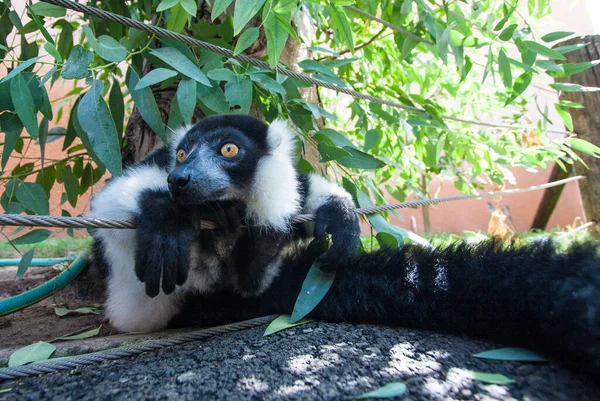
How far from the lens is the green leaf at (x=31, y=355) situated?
1.59 m

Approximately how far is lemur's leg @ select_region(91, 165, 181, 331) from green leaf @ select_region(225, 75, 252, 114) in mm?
465

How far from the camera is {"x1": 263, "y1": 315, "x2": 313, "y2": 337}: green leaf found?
5.72 feet

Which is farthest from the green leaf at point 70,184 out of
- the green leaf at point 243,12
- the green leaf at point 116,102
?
the green leaf at point 243,12

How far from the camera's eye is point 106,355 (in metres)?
1.51

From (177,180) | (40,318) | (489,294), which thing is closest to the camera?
(489,294)

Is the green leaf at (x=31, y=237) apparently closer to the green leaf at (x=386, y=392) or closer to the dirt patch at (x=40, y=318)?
the dirt patch at (x=40, y=318)

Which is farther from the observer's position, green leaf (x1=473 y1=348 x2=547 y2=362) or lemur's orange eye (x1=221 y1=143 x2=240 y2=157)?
lemur's orange eye (x1=221 y1=143 x2=240 y2=157)

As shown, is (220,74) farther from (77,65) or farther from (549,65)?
(549,65)

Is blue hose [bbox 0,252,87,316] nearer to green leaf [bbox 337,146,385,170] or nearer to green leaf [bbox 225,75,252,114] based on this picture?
green leaf [bbox 225,75,252,114]

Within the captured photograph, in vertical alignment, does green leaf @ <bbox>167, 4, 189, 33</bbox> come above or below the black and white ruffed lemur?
above

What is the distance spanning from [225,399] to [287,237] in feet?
3.38

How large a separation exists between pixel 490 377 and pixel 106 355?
121cm

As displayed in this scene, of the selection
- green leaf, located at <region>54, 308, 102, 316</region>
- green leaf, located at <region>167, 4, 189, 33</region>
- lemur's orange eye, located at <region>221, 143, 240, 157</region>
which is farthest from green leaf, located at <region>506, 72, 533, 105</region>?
green leaf, located at <region>54, 308, 102, 316</region>

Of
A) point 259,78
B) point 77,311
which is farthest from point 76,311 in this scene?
point 259,78
